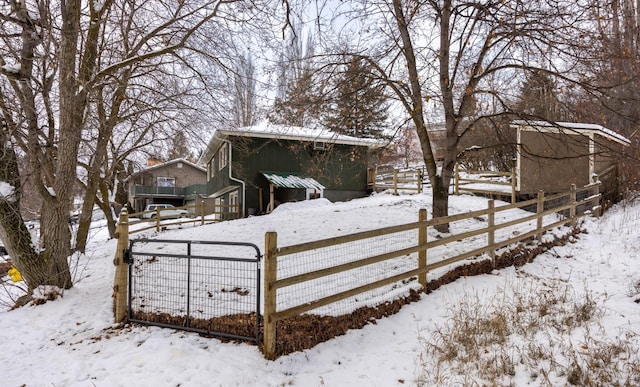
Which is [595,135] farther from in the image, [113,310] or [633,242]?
[113,310]

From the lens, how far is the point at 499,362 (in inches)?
146

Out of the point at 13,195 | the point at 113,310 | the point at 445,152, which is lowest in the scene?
the point at 113,310

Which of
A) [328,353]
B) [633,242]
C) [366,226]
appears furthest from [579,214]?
[328,353]

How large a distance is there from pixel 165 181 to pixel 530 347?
39844 millimetres

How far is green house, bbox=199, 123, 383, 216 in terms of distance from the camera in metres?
17.0

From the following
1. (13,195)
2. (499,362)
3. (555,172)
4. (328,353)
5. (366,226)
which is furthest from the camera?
(555,172)

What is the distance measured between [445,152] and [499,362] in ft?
21.2

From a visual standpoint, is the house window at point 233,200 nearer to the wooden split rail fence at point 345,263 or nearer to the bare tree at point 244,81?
the bare tree at point 244,81

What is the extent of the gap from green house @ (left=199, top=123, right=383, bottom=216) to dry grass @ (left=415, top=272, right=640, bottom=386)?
11.0 m

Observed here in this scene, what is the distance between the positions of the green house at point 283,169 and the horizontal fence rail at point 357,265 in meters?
7.85

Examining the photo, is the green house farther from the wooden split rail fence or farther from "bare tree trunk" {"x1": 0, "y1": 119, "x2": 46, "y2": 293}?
"bare tree trunk" {"x1": 0, "y1": 119, "x2": 46, "y2": 293}

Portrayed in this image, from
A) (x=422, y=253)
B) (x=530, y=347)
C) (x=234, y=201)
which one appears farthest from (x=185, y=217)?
(x=530, y=347)

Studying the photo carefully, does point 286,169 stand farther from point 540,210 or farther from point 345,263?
point 345,263

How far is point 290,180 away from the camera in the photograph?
1762 cm
